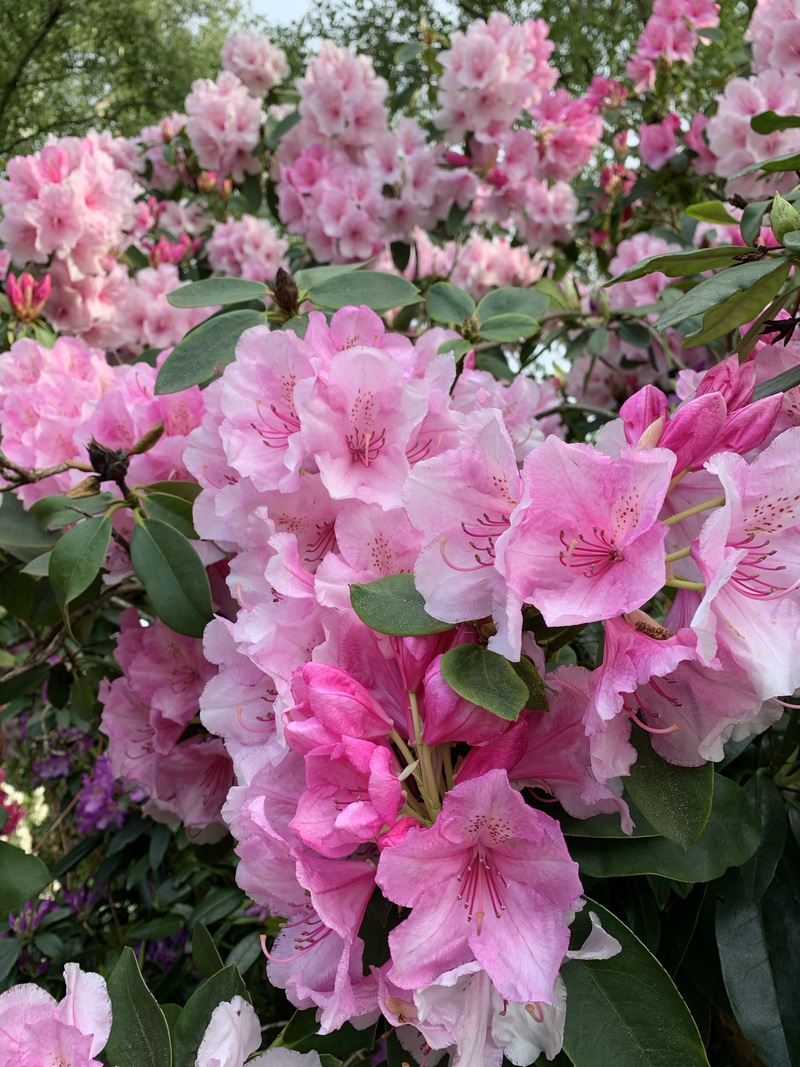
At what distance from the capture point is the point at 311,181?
2.31 metres

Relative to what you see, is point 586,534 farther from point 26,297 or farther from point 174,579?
point 26,297

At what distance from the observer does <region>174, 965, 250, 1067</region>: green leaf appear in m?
0.74

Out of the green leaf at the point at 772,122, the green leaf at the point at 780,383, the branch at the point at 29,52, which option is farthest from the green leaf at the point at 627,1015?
the branch at the point at 29,52

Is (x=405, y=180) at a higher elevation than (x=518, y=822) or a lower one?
higher

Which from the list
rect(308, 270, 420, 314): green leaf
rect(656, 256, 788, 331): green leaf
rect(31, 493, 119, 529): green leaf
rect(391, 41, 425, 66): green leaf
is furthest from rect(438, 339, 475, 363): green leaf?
rect(391, 41, 425, 66): green leaf

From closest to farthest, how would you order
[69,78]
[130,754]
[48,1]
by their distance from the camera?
[130,754] → [48,1] → [69,78]

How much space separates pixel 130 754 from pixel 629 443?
78 cm

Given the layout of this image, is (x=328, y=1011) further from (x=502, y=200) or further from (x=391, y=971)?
(x=502, y=200)

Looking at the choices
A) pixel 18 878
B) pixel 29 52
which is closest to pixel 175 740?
pixel 18 878

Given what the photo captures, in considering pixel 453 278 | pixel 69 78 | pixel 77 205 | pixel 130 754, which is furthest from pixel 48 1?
pixel 130 754

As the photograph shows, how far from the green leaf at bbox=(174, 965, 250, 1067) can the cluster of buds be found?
142 centimetres

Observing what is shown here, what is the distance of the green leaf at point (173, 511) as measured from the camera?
1000 mm

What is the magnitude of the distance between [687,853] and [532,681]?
0.18 metres

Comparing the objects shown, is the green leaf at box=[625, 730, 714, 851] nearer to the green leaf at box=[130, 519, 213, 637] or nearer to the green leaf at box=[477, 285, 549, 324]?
the green leaf at box=[130, 519, 213, 637]
